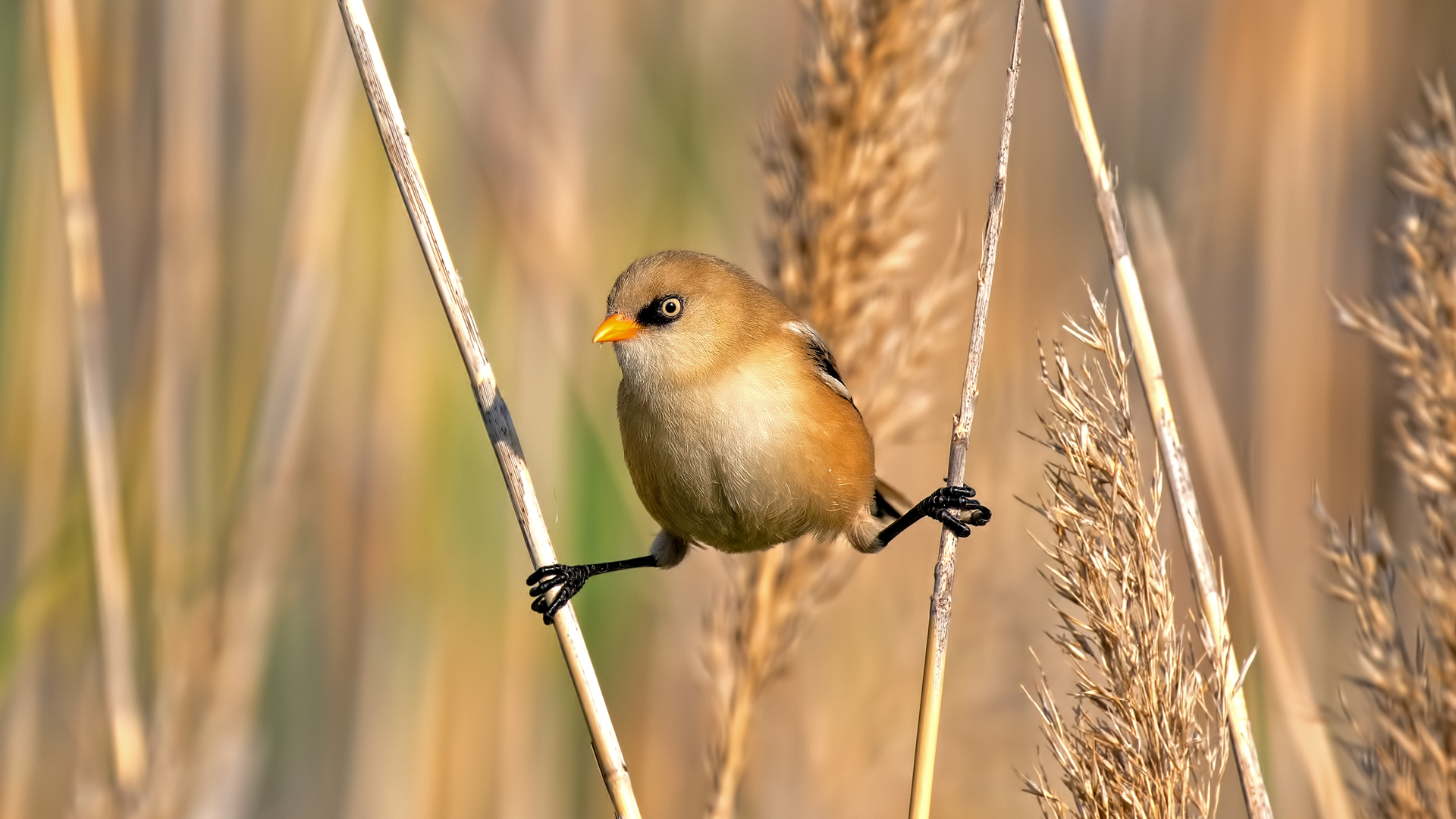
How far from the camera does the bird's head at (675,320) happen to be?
8.29 feet

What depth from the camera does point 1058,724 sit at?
1.70 metres

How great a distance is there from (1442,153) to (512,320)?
224 centimetres

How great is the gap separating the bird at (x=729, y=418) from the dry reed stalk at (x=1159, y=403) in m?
0.46

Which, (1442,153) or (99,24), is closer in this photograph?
(1442,153)

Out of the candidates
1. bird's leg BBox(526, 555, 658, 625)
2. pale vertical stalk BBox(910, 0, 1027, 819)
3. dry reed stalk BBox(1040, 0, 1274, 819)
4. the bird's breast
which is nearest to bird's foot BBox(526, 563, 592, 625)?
bird's leg BBox(526, 555, 658, 625)

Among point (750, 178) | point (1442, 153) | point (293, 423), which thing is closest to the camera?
point (1442, 153)

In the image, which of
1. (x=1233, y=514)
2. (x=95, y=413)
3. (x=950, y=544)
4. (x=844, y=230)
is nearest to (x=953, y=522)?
(x=950, y=544)

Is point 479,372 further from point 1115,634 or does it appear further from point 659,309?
point 1115,634

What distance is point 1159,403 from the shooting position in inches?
79.0

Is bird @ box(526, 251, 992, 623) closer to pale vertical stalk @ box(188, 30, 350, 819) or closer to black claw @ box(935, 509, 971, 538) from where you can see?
black claw @ box(935, 509, 971, 538)

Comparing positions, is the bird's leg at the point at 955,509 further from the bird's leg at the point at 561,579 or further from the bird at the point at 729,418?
the bird's leg at the point at 561,579

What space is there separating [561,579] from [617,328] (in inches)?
20.6

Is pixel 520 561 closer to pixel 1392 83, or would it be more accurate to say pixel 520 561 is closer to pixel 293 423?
pixel 293 423

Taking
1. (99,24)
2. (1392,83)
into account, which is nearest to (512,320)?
(99,24)
